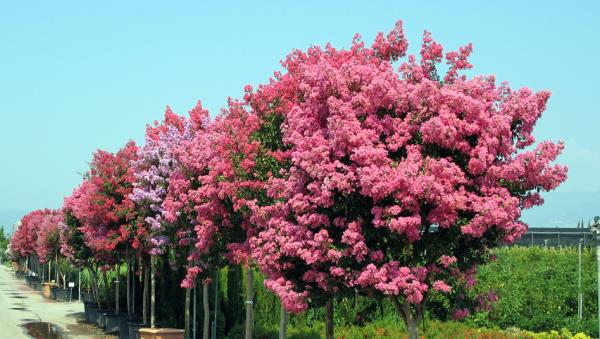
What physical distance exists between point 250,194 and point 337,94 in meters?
3.36

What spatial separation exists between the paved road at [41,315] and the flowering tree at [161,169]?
29.4 feet

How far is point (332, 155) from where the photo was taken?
34.8ft

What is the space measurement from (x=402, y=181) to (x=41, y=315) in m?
32.1

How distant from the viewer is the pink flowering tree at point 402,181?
9.98 m

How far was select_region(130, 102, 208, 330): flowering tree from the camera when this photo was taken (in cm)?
1962

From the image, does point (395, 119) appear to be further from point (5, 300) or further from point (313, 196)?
point (5, 300)

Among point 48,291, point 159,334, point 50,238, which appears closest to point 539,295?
point 159,334

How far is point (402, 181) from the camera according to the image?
Answer: 984 cm

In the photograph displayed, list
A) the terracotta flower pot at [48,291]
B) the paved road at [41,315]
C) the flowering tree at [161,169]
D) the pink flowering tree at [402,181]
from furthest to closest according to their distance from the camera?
the terracotta flower pot at [48,291] < the paved road at [41,315] < the flowering tree at [161,169] < the pink flowering tree at [402,181]

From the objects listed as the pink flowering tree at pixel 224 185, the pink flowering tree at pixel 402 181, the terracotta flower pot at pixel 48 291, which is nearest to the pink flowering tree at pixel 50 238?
the terracotta flower pot at pixel 48 291

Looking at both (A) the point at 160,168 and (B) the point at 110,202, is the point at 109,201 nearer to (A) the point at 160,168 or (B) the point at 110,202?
(B) the point at 110,202

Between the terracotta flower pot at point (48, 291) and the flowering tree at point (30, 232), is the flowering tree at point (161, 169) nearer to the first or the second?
the terracotta flower pot at point (48, 291)

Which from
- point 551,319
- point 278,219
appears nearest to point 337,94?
point 278,219

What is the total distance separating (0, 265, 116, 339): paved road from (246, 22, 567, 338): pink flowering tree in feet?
61.9
